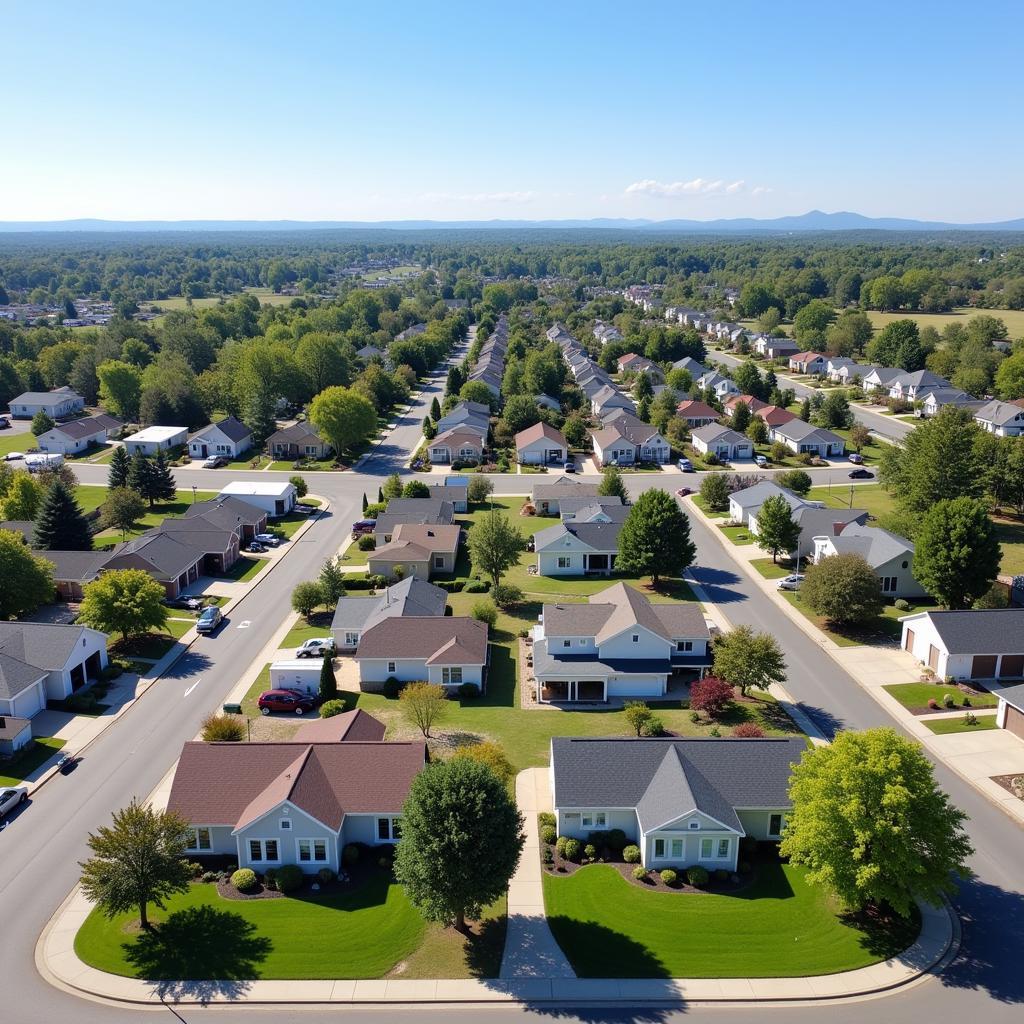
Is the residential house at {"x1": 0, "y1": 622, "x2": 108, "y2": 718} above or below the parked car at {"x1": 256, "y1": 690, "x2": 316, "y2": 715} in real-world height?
above

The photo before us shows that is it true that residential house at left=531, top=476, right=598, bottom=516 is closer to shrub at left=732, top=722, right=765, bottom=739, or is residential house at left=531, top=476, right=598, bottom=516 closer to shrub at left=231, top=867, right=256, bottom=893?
shrub at left=732, top=722, right=765, bottom=739

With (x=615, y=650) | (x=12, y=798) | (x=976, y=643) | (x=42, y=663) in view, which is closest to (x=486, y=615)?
(x=615, y=650)

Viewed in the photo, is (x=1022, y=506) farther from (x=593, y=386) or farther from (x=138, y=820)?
(x=138, y=820)

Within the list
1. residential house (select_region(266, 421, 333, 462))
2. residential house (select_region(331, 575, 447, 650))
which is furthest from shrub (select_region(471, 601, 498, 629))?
residential house (select_region(266, 421, 333, 462))

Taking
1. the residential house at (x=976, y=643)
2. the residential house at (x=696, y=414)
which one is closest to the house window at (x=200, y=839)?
the residential house at (x=976, y=643)

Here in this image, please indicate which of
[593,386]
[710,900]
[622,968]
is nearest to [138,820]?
[622,968]

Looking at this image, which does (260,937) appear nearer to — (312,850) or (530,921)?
(312,850)

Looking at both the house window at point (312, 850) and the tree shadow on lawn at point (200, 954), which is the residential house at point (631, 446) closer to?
the house window at point (312, 850)
